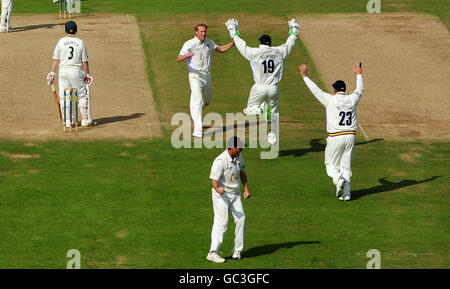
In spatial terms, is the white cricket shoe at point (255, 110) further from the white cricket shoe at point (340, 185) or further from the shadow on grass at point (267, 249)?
the shadow on grass at point (267, 249)

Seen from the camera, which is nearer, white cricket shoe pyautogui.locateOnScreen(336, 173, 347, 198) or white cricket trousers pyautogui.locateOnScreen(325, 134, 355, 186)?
white cricket shoe pyautogui.locateOnScreen(336, 173, 347, 198)

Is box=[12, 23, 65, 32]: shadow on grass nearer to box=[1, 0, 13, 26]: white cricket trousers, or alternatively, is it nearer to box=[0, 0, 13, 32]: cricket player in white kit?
box=[0, 0, 13, 32]: cricket player in white kit

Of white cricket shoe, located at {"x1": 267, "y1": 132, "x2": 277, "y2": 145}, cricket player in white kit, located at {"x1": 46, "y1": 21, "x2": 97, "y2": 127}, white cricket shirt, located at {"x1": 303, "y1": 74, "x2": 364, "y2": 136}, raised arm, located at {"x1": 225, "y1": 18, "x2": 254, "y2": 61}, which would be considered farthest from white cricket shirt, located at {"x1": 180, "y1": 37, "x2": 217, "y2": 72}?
white cricket shirt, located at {"x1": 303, "y1": 74, "x2": 364, "y2": 136}

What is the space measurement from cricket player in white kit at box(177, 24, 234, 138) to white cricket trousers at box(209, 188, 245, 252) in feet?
22.6

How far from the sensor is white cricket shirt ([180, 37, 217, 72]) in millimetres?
25375

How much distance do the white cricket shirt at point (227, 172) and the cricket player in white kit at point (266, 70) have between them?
622 cm

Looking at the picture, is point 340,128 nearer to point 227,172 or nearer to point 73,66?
point 227,172

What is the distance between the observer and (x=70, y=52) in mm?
26047

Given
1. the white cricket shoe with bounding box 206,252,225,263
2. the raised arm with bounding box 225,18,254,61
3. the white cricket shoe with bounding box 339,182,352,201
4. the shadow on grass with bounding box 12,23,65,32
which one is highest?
the raised arm with bounding box 225,18,254,61

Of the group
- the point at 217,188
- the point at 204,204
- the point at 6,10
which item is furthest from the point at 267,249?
the point at 6,10

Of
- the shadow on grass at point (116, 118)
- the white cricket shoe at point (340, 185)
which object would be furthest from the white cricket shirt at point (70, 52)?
the white cricket shoe at point (340, 185)

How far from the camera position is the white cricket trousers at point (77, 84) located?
26.2 m

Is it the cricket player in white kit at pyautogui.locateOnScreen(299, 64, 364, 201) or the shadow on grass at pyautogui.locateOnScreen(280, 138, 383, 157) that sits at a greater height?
the cricket player in white kit at pyautogui.locateOnScreen(299, 64, 364, 201)

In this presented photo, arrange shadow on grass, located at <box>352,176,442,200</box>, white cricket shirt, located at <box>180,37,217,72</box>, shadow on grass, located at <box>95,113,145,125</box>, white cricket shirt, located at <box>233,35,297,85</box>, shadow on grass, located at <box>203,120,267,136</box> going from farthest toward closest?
shadow on grass, located at <box>95,113,145,125</box>, shadow on grass, located at <box>203,120,267,136</box>, white cricket shirt, located at <box>180,37,217,72</box>, white cricket shirt, located at <box>233,35,297,85</box>, shadow on grass, located at <box>352,176,442,200</box>
